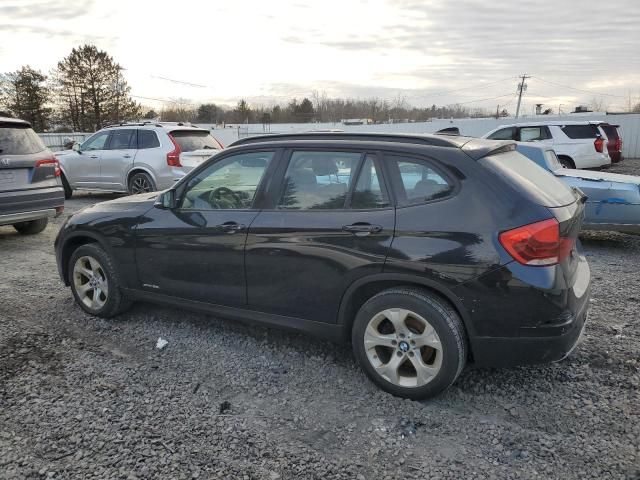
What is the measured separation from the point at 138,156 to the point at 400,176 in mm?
8609

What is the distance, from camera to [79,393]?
129 inches

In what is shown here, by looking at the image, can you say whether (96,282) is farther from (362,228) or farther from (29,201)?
(29,201)

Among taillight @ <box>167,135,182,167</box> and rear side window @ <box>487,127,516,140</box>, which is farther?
rear side window @ <box>487,127,516,140</box>

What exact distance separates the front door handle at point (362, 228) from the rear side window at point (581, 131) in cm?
1317

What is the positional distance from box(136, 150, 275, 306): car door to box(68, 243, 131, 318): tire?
1.26 ft

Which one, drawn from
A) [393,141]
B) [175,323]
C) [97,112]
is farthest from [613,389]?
[97,112]

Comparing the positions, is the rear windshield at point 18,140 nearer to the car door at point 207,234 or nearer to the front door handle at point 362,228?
the car door at point 207,234

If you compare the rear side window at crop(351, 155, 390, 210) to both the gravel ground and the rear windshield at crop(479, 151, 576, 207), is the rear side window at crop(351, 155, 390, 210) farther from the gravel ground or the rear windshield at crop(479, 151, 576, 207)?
the gravel ground

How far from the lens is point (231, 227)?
368 cm

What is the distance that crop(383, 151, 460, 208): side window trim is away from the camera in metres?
3.03

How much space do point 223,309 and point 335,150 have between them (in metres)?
1.51

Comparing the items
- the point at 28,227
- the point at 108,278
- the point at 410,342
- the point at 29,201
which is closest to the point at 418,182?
the point at 410,342

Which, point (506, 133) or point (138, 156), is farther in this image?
point (506, 133)

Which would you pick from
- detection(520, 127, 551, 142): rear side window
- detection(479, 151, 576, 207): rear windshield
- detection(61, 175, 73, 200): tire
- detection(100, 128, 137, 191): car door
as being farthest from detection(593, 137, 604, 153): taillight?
detection(61, 175, 73, 200): tire
